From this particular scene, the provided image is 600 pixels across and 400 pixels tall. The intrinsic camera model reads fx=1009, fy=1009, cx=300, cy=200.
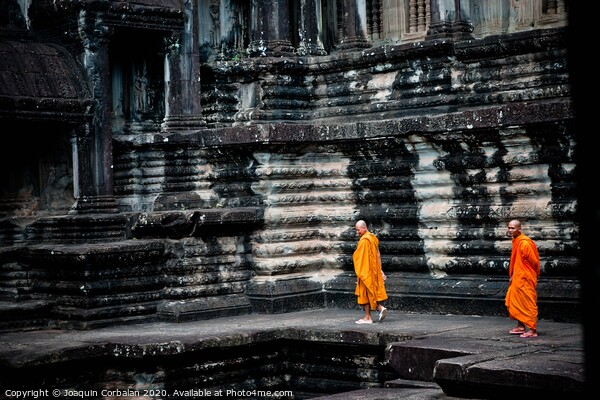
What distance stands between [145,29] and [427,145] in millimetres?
4046

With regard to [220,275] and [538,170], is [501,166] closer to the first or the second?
[538,170]

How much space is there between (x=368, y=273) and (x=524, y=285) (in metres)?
2.13

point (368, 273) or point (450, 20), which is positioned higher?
point (450, 20)

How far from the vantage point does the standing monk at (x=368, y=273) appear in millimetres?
11391

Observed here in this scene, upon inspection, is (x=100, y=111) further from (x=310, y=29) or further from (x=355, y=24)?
(x=355, y=24)

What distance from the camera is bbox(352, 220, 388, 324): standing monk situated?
37.4ft

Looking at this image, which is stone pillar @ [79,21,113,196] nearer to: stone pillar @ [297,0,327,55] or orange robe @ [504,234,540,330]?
stone pillar @ [297,0,327,55]

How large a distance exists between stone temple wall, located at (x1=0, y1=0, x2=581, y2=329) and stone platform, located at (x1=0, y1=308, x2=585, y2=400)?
0.49 m

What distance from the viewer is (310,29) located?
1436 centimetres

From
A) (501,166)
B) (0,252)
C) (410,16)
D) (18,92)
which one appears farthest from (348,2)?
(0,252)

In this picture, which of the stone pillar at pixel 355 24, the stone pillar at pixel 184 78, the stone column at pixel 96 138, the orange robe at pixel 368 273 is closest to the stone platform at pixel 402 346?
the orange robe at pixel 368 273

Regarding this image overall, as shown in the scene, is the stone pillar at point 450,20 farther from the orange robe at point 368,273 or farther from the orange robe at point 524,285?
the orange robe at point 524,285

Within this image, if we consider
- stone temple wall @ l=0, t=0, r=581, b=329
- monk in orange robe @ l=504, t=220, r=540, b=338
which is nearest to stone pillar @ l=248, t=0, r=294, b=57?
stone temple wall @ l=0, t=0, r=581, b=329

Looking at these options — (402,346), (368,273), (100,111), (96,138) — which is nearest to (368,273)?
(368,273)
